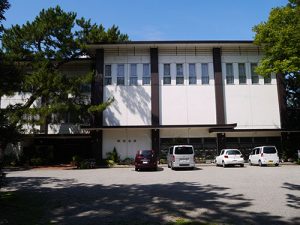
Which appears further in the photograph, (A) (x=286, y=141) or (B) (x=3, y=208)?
(A) (x=286, y=141)

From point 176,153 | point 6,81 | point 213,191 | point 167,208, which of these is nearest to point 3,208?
point 6,81

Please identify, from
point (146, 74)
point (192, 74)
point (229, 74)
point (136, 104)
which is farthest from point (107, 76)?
point (229, 74)

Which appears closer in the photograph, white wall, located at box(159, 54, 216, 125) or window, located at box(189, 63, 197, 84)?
white wall, located at box(159, 54, 216, 125)

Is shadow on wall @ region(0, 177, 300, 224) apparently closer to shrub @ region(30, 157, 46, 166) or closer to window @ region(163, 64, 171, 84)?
shrub @ region(30, 157, 46, 166)

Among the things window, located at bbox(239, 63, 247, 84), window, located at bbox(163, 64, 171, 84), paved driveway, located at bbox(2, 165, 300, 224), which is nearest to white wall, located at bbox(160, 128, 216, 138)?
window, located at bbox(163, 64, 171, 84)

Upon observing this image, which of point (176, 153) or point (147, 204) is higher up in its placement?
point (176, 153)

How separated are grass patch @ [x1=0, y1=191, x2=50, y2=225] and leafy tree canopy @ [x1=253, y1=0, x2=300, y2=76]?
23408 millimetres

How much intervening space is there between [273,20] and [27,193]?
25103 mm

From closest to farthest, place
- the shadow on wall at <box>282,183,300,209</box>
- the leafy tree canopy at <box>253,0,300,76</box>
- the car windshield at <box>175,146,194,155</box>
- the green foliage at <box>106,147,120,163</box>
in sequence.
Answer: the shadow on wall at <box>282,183,300,209</box>
the car windshield at <box>175,146,194,155</box>
the leafy tree canopy at <box>253,0,300,76</box>
the green foliage at <box>106,147,120,163</box>

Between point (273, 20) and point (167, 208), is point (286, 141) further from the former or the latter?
point (167, 208)

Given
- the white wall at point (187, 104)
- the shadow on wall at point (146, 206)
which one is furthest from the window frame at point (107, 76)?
the shadow on wall at point (146, 206)

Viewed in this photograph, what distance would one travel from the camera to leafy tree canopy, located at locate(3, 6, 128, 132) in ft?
96.5

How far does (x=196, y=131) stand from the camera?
33406 mm

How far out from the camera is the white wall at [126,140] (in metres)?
33.1
